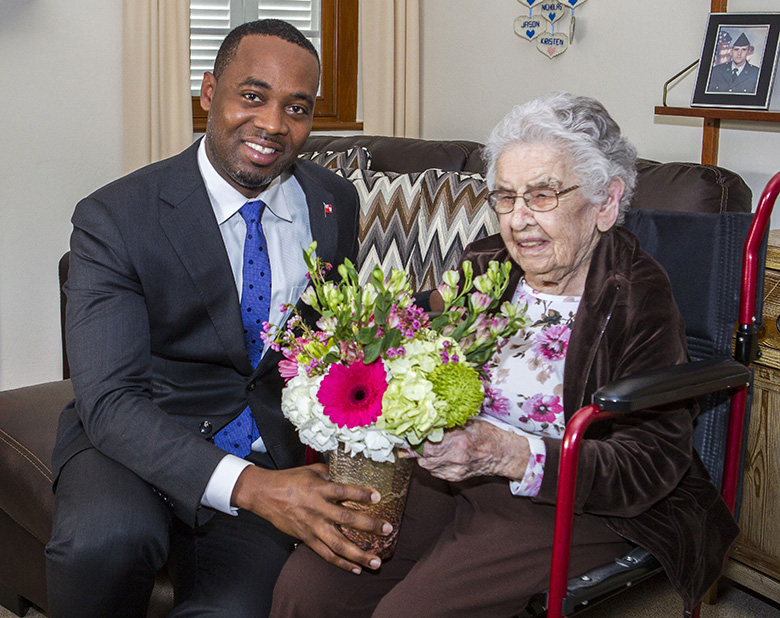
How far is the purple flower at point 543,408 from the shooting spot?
150 cm

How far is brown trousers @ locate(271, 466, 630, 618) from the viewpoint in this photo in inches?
52.3

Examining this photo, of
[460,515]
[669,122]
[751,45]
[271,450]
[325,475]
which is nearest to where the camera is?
[325,475]

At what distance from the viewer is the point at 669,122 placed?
110 inches

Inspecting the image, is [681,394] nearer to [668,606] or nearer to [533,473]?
[533,473]

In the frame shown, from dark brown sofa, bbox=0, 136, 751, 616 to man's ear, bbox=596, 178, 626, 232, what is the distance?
0.42 metres

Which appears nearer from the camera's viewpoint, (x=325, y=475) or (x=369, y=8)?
(x=325, y=475)

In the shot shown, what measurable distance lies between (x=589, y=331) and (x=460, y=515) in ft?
1.28

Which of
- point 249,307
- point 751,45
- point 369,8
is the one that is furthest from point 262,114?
point 369,8

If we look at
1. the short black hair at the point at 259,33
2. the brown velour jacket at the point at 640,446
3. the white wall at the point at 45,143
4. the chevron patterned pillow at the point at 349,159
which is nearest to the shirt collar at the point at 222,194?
the short black hair at the point at 259,33

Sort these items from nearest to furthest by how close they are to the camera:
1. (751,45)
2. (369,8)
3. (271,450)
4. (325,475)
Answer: (325,475) → (271,450) → (751,45) → (369,8)

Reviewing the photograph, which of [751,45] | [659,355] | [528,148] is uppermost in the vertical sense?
[751,45]

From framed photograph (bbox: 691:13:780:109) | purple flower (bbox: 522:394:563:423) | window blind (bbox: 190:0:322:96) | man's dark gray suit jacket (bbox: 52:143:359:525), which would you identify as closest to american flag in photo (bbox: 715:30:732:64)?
framed photograph (bbox: 691:13:780:109)

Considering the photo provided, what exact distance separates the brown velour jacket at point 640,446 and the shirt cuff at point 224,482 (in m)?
0.50

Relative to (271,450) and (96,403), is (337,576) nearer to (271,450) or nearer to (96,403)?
(271,450)
